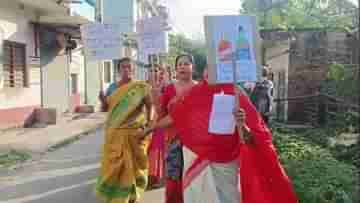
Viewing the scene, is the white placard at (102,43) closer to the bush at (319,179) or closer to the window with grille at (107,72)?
the bush at (319,179)

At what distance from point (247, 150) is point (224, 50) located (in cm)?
70

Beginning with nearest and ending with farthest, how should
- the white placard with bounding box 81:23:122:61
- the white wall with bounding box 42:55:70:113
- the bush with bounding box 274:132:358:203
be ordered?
the bush with bounding box 274:132:358:203 → the white placard with bounding box 81:23:122:61 → the white wall with bounding box 42:55:70:113

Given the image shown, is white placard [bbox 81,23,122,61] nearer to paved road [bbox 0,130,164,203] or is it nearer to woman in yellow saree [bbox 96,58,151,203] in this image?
woman in yellow saree [bbox 96,58,151,203]

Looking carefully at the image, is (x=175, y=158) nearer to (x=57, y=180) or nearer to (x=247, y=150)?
(x=247, y=150)

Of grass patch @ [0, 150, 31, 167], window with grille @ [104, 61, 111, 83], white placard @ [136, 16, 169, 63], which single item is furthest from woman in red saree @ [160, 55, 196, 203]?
window with grille @ [104, 61, 111, 83]

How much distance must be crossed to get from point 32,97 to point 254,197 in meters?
12.7

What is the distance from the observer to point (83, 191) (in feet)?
20.4

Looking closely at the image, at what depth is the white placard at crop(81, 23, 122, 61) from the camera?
238 inches

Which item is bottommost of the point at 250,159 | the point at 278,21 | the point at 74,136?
the point at 74,136

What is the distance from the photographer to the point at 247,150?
3260mm

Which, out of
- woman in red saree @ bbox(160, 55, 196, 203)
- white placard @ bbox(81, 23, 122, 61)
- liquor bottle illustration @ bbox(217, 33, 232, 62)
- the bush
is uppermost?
white placard @ bbox(81, 23, 122, 61)

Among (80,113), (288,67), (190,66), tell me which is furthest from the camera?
(80,113)

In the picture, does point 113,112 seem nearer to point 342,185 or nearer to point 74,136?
point 342,185

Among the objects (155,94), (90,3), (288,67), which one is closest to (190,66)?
(155,94)
